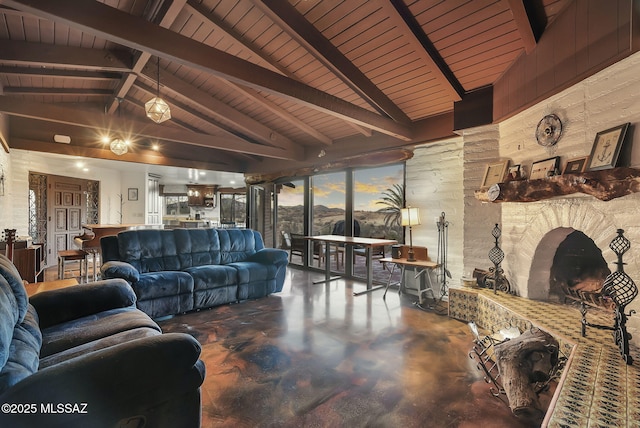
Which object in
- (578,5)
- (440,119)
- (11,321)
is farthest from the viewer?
(440,119)

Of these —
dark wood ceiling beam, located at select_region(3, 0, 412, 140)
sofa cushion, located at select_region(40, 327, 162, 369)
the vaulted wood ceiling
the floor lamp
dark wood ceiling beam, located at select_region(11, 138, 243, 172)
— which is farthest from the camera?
dark wood ceiling beam, located at select_region(11, 138, 243, 172)

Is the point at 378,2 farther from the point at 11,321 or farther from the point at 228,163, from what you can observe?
the point at 228,163

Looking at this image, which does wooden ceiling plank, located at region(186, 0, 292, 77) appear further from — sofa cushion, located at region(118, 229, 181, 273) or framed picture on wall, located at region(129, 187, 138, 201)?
framed picture on wall, located at region(129, 187, 138, 201)

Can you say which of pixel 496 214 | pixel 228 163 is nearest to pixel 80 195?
pixel 228 163

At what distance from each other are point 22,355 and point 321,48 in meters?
3.24

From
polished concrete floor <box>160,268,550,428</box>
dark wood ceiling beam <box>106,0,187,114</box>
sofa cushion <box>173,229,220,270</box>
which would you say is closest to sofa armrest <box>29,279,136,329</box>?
polished concrete floor <box>160,268,550,428</box>

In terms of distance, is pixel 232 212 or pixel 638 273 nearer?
pixel 638 273

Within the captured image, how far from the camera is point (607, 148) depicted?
7.13ft

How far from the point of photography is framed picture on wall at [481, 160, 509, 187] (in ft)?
10.8

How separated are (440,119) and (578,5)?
6.29 ft

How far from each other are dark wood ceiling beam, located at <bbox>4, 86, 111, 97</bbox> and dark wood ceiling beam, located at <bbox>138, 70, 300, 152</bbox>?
0.90m

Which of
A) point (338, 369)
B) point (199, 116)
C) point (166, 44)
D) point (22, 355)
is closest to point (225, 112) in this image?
point (199, 116)

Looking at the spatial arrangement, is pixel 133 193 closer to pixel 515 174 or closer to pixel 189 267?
pixel 189 267

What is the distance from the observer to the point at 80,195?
25.0 feet
